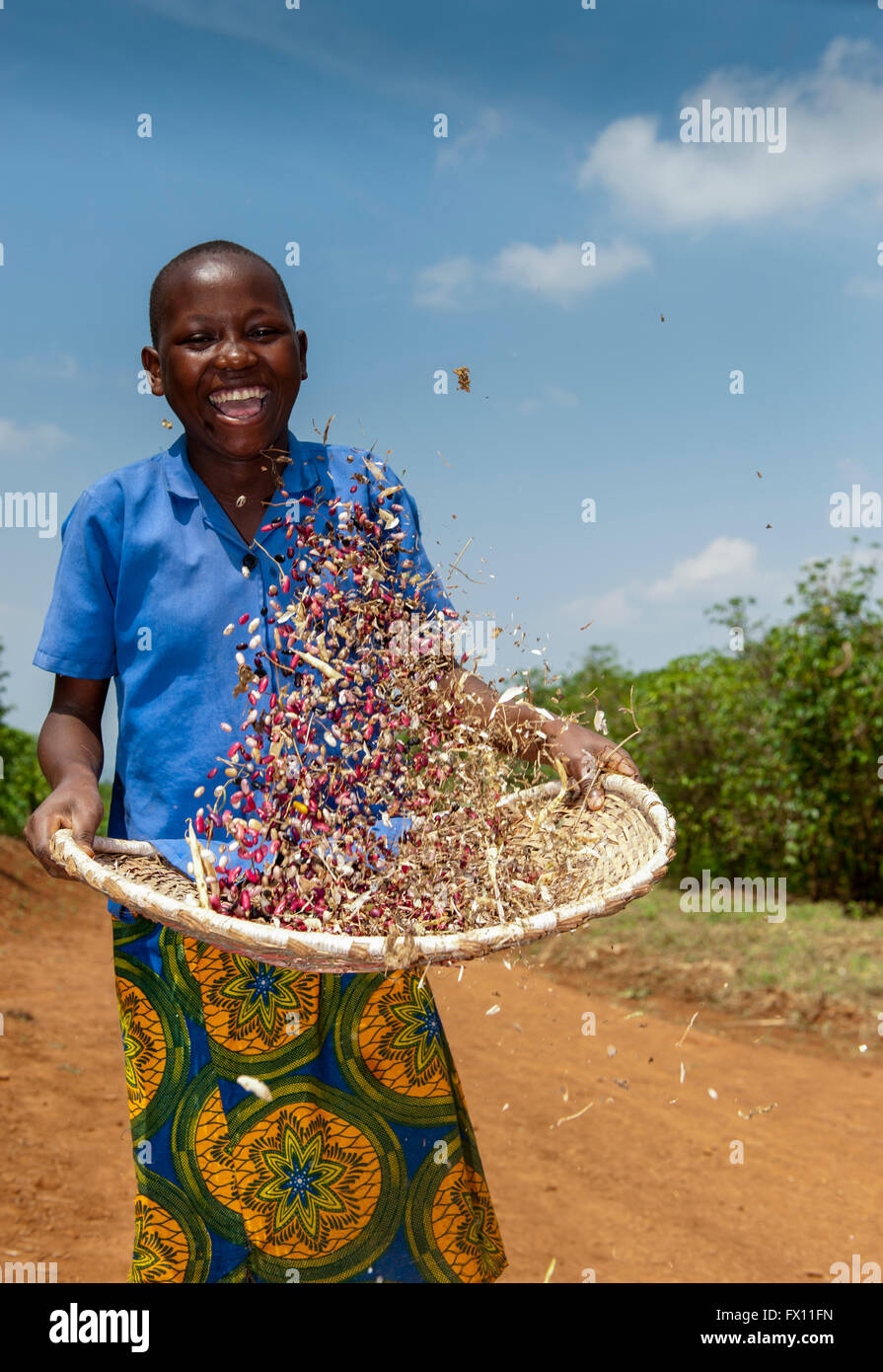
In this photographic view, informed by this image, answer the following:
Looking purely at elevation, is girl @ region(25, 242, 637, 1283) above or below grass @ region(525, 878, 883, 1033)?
above

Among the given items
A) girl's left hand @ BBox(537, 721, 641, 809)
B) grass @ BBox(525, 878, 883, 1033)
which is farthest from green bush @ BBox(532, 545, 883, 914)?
girl's left hand @ BBox(537, 721, 641, 809)

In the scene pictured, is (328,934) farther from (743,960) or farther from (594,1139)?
(743,960)

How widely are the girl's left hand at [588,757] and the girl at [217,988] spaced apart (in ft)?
1.70

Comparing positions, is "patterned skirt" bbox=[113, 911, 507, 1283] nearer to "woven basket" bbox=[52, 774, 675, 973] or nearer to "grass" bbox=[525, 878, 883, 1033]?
"woven basket" bbox=[52, 774, 675, 973]

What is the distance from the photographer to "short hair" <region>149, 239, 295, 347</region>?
6.94 ft

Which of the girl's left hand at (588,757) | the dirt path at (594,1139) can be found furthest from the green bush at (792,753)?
the girl's left hand at (588,757)

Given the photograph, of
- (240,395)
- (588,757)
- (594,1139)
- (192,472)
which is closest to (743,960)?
(594,1139)

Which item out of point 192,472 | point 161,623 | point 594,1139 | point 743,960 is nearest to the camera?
point 161,623

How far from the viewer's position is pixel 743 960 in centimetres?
669

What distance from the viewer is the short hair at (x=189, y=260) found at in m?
2.12

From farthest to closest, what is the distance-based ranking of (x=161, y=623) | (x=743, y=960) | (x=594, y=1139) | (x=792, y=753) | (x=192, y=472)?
1. (x=792, y=753)
2. (x=743, y=960)
3. (x=594, y=1139)
4. (x=192, y=472)
5. (x=161, y=623)

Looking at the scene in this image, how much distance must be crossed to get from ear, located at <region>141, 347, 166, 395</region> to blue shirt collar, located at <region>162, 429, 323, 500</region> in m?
0.10

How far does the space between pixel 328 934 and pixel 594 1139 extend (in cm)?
338
